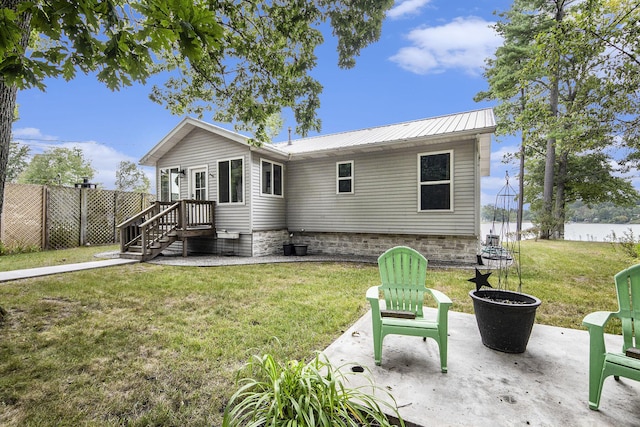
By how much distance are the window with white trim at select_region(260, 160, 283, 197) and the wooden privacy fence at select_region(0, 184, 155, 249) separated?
7.04 metres

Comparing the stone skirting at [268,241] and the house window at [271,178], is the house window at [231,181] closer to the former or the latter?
the house window at [271,178]

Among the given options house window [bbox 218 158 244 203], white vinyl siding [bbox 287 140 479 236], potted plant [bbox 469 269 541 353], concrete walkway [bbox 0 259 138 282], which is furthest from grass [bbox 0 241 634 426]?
house window [bbox 218 158 244 203]

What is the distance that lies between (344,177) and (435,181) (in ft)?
9.49

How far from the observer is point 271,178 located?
997 cm

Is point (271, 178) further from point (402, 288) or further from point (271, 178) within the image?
point (402, 288)

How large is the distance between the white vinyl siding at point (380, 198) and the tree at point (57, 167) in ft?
79.1

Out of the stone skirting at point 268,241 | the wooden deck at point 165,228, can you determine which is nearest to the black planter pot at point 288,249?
the stone skirting at point 268,241

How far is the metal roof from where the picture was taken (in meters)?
7.31

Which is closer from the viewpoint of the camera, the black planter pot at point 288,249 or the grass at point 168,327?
the grass at point 168,327

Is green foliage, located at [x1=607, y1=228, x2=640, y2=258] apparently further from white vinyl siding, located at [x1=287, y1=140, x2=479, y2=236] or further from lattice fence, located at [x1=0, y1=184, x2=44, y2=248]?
lattice fence, located at [x1=0, y1=184, x2=44, y2=248]

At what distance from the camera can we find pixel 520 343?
2617 mm

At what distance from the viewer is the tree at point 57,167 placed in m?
23.8

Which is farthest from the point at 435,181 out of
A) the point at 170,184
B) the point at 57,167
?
the point at 57,167

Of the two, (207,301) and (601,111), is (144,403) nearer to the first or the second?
(207,301)
